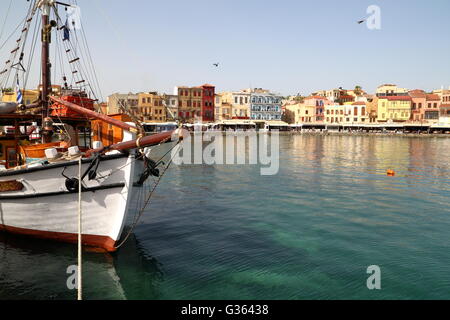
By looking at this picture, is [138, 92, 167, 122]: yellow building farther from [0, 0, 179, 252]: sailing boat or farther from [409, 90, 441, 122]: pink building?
[0, 0, 179, 252]: sailing boat

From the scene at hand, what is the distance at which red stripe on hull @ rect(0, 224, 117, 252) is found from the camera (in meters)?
12.2

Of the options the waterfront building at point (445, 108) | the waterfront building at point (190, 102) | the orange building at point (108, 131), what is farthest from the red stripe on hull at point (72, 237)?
the waterfront building at point (445, 108)

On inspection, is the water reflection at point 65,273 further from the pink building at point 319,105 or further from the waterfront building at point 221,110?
the pink building at point 319,105

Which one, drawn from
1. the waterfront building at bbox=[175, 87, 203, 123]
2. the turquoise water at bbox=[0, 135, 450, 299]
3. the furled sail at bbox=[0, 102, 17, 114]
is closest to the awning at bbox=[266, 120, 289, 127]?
the waterfront building at bbox=[175, 87, 203, 123]

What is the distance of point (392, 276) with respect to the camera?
429 inches

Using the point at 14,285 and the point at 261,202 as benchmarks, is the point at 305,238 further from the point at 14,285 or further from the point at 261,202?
the point at 14,285

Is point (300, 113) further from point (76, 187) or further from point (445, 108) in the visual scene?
point (76, 187)

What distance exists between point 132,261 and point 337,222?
927 centimetres

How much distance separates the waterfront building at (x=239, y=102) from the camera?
379 ft

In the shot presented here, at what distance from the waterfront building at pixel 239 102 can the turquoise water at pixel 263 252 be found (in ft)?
309

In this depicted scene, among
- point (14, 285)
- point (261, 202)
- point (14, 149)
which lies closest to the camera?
point (14, 285)

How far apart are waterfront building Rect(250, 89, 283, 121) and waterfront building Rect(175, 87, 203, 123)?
18592 millimetres

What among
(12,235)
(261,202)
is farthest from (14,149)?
(261,202)

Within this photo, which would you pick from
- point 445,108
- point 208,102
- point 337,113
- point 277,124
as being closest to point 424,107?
point 445,108
